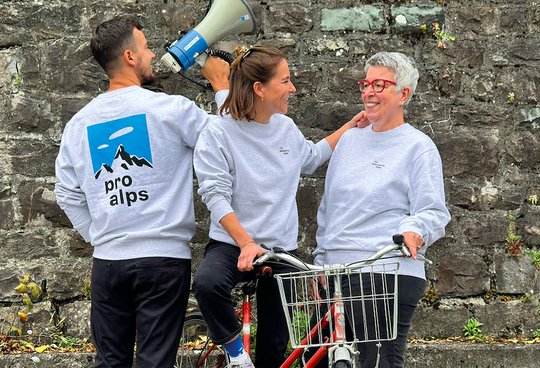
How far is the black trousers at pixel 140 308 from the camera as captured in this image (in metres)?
3.88

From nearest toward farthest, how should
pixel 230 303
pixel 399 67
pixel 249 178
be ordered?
pixel 230 303, pixel 249 178, pixel 399 67

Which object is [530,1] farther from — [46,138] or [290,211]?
[46,138]

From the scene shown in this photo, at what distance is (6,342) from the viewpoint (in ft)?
16.5

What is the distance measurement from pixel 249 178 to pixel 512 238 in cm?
Result: 192

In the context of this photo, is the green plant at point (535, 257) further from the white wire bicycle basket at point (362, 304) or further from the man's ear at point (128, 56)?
the man's ear at point (128, 56)

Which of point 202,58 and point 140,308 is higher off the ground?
point 202,58

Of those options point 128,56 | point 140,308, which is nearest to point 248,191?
point 140,308

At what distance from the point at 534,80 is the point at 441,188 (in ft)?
5.30

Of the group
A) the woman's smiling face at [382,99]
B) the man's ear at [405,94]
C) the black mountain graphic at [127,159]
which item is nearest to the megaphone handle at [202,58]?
the black mountain graphic at [127,159]

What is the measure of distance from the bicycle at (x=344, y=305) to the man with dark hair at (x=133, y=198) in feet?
1.23

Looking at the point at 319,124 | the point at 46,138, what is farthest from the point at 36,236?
the point at 319,124

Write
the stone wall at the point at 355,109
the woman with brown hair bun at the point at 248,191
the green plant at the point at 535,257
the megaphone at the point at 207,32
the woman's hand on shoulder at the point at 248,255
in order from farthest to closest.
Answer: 1. the green plant at the point at 535,257
2. the stone wall at the point at 355,109
3. the megaphone at the point at 207,32
4. the woman with brown hair bun at the point at 248,191
5. the woman's hand on shoulder at the point at 248,255

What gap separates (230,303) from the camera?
3.86 metres

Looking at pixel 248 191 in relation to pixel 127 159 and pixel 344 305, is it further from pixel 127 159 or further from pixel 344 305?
pixel 344 305
